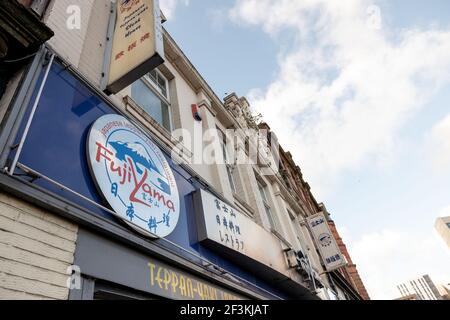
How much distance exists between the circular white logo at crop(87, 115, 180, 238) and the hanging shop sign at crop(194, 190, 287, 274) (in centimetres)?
62

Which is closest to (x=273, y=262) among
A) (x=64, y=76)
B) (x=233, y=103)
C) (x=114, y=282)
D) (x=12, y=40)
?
(x=114, y=282)

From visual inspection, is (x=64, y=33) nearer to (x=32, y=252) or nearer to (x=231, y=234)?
(x=32, y=252)

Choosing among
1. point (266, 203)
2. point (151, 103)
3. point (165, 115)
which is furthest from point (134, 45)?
point (266, 203)

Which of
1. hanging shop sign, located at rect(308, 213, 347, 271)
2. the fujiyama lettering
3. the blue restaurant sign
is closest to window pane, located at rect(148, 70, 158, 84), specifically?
the blue restaurant sign

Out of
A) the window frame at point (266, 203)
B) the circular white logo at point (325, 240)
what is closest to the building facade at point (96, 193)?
the window frame at point (266, 203)

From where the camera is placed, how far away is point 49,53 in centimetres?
344

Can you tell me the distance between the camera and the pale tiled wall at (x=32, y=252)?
84.7 inches

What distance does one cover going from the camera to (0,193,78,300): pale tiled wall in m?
2.15

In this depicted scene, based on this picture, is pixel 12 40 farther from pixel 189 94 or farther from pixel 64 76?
pixel 189 94

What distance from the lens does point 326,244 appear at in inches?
517

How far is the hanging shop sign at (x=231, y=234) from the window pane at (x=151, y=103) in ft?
7.49
